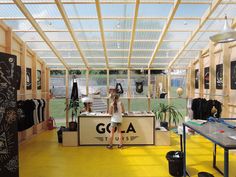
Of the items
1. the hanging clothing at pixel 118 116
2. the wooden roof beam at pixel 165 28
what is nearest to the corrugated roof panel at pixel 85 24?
the wooden roof beam at pixel 165 28

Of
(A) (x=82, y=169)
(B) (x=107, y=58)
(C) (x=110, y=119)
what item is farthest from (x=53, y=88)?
(A) (x=82, y=169)

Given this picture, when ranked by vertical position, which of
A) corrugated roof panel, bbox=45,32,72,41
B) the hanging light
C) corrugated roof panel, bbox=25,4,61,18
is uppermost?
corrugated roof panel, bbox=25,4,61,18

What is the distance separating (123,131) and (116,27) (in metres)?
2.90

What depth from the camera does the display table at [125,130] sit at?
5.86m

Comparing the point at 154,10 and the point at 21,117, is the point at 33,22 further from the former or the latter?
the point at 154,10

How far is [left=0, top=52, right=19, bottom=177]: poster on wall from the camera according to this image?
129 inches

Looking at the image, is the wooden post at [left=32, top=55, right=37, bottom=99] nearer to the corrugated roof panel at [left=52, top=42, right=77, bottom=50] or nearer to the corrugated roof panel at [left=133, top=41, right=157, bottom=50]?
the corrugated roof panel at [left=52, top=42, right=77, bottom=50]

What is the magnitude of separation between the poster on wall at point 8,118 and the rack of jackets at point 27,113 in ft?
7.22

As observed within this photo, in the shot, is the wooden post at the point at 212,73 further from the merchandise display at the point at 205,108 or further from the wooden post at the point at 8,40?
the wooden post at the point at 8,40

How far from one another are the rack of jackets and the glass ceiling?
183cm

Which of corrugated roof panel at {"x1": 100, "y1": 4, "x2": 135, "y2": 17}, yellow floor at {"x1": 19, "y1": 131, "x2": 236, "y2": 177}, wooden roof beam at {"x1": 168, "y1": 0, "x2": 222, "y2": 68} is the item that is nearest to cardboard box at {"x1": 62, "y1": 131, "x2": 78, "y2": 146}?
yellow floor at {"x1": 19, "y1": 131, "x2": 236, "y2": 177}

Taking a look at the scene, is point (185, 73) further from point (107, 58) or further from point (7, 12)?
point (7, 12)

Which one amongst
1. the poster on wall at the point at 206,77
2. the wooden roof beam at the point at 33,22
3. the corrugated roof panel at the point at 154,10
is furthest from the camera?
the poster on wall at the point at 206,77

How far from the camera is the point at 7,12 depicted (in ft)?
16.2
